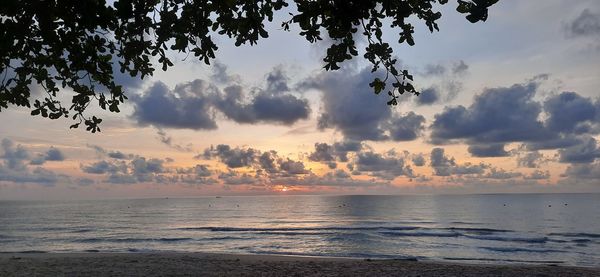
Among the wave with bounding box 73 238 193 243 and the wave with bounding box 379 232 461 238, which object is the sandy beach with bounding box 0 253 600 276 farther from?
the wave with bounding box 379 232 461 238

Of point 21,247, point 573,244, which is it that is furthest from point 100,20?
point 573,244

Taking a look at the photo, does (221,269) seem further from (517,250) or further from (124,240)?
(124,240)

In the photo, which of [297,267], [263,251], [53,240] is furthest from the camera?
[53,240]

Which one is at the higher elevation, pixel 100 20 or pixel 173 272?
pixel 100 20

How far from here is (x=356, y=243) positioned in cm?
4675

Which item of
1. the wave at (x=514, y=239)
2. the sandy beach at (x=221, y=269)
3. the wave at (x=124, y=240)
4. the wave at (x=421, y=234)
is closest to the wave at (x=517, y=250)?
the wave at (x=514, y=239)

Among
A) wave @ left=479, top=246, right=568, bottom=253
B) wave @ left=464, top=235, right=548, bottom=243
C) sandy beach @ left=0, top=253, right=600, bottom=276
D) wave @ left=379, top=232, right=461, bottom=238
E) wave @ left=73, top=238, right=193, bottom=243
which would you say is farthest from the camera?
wave @ left=379, top=232, right=461, bottom=238

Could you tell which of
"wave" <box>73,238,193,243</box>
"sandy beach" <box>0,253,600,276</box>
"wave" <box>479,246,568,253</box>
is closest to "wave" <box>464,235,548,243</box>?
"wave" <box>479,246,568,253</box>

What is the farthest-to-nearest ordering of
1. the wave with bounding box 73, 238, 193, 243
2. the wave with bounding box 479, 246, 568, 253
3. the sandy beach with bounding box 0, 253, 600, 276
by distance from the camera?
the wave with bounding box 73, 238, 193, 243, the wave with bounding box 479, 246, 568, 253, the sandy beach with bounding box 0, 253, 600, 276

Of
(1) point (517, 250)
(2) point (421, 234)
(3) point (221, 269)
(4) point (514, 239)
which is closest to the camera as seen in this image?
(3) point (221, 269)

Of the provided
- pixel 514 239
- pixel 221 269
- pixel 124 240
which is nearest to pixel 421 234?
pixel 514 239

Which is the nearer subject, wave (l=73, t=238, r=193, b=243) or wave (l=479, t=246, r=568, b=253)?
wave (l=479, t=246, r=568, b=253)

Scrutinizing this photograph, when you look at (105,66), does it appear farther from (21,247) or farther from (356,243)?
(21,247)

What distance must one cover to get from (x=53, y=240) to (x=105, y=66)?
5330 centimetres
